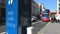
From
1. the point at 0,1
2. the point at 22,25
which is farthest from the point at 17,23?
the point at 0,1

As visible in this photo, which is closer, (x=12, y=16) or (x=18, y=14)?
(x=18, y=14)

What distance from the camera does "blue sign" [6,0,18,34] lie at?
9.41 ft

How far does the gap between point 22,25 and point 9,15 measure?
335 millimetres

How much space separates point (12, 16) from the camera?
297cm

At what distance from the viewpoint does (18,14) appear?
2.82 metres

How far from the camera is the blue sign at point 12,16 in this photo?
287 centimetres

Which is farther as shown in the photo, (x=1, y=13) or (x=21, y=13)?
(x=1, y=13)

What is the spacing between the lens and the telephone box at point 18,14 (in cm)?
283

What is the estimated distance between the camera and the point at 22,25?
9.40 ft

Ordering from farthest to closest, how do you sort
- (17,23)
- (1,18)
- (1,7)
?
(1,7), (1,18), (17,23)

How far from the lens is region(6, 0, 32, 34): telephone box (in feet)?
9.27

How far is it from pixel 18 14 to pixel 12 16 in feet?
0.58

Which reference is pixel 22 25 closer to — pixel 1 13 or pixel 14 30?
pixel 14 30

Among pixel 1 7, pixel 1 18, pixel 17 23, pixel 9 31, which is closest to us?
pixel 17 23
